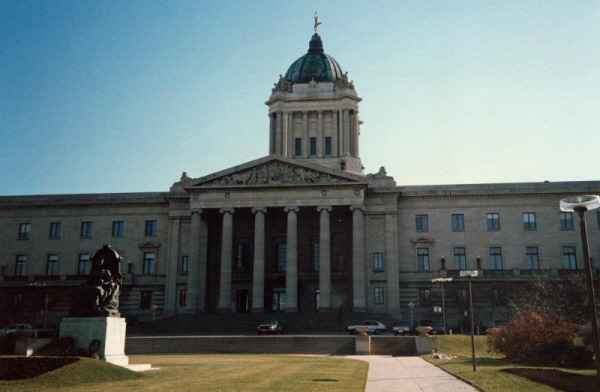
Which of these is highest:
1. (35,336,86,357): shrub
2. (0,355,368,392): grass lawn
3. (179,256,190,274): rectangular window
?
(179,256,190,274): rectangular window

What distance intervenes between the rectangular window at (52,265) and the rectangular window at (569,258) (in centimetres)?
6230

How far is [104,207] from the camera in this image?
8069 centimetres

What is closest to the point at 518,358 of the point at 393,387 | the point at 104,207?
the point at 393,387

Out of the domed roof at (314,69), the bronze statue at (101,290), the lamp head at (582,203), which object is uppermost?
the domed roof at (314,69)

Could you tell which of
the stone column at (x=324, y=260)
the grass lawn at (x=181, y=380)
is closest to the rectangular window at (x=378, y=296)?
the stone column at (x=324, y=260)

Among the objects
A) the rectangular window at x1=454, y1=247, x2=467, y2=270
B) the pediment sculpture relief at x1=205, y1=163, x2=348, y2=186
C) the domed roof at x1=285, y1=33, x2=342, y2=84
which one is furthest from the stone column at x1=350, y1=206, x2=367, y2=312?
the domed roof at x1=285, y1=33, x2=342, y2=84

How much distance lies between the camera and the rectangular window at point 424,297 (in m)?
71.6

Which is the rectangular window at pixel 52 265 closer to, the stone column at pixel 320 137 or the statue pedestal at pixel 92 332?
the stone column at pixel 320 137

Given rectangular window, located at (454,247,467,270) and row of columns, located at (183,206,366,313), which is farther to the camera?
rectangular window, located at (454,247,467,270)

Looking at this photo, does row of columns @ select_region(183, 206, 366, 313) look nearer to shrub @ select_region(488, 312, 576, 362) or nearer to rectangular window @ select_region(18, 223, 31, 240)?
rectangular window @ select_region(18, 223, 31, 240)

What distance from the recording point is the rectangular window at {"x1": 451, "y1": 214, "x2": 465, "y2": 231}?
244 feet

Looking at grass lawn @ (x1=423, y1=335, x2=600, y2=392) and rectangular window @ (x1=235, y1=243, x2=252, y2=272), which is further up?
rectangular window @ (x1=235, y1=243, x2=252, y2=272)

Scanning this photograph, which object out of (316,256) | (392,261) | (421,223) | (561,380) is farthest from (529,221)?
(561,380)

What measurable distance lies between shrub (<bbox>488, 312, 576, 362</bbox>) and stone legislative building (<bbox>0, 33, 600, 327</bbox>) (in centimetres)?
2905
